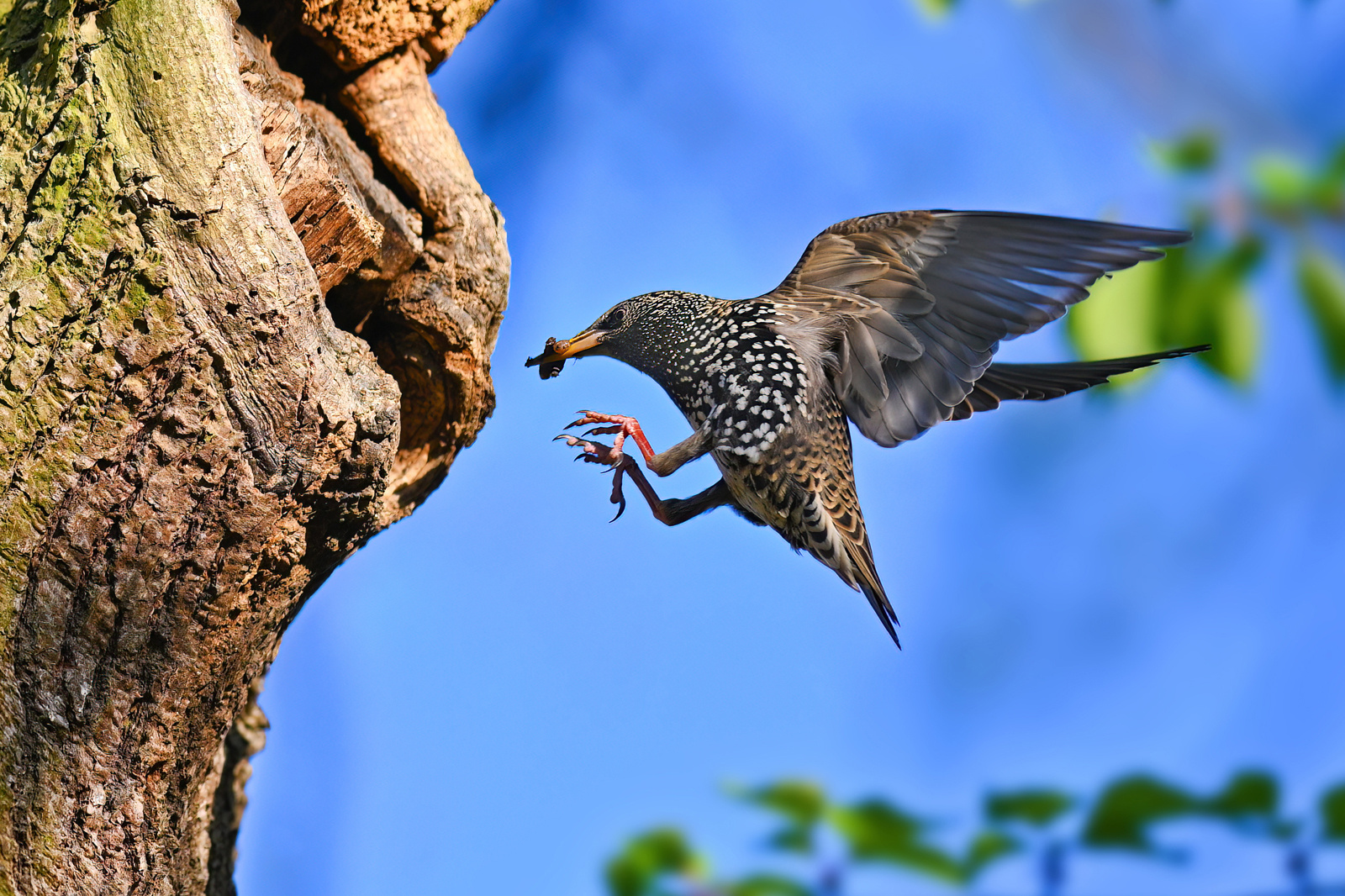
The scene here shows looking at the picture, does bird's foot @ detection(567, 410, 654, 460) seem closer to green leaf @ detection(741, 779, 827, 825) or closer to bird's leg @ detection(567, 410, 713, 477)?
bird's leg @ detection(567, 410, 713, 477)

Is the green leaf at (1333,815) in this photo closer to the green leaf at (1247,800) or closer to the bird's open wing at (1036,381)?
the green leaf at (1247,800)

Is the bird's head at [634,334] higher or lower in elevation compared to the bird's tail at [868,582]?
higher

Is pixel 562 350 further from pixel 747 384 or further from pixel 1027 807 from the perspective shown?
pixel 1027 807

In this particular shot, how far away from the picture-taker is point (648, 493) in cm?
246

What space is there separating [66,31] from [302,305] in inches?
23.3

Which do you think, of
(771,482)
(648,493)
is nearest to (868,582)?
(771,482)

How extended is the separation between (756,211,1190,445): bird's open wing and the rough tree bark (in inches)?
39.6

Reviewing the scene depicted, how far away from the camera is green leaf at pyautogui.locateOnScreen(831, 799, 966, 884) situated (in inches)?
93.4

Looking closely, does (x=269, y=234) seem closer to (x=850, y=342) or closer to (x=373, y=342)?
(x=373, y=342)

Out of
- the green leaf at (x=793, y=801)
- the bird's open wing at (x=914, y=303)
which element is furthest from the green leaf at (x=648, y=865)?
the bird's open wing at (x=914, y=303)

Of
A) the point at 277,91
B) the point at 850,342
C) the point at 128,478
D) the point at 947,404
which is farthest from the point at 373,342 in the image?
the point at 947,404

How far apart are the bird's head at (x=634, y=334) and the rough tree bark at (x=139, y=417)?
0.60m

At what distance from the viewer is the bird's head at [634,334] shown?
2430 millimetres

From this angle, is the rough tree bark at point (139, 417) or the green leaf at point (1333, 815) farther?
the green leaf at point (1333, 815)
